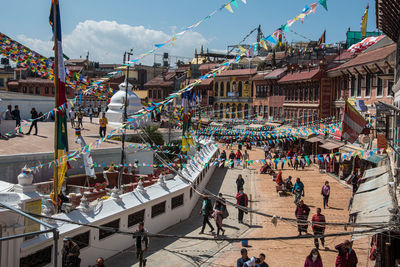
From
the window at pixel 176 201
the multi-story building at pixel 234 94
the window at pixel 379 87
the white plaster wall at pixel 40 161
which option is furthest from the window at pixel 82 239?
the multi-story building at pixel 234 94

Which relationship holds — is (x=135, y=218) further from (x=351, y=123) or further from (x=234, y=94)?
(x=234, y=94)

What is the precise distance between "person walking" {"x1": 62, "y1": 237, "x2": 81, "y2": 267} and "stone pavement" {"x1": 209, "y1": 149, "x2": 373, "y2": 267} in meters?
4.30

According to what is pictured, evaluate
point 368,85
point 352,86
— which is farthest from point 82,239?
point 352,86

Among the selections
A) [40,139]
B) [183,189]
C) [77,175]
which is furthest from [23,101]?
[183,189]

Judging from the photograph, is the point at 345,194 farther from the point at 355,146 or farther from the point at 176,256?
the point at 176,256

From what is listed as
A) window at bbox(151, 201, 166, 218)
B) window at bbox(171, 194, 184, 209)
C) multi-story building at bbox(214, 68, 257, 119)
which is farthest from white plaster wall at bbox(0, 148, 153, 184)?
multi-story building at bbox(214, 68, 257, 119)

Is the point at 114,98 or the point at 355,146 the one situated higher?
the point at 114,98

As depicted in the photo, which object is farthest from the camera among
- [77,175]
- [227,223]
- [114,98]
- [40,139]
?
[114,98]

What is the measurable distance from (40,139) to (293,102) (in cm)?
2843

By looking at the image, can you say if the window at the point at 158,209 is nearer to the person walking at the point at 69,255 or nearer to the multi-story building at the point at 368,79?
the person walking at the point at 69,255

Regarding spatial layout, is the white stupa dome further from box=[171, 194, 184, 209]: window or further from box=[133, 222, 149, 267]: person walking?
box=[133, 222, 149, 267]: person walking

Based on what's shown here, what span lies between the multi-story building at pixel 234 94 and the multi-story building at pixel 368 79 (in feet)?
74.6

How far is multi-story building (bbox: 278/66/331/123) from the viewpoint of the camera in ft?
118

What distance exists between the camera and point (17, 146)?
18.7 meters
